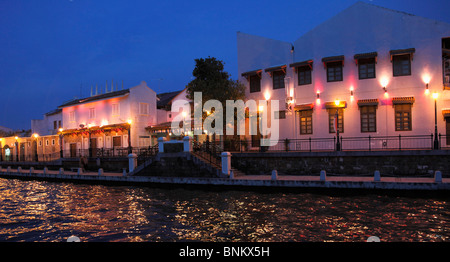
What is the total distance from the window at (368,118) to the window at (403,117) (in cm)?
131

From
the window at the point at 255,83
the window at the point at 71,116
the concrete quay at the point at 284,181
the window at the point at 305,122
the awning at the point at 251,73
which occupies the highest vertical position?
the awning at the point at 251,73

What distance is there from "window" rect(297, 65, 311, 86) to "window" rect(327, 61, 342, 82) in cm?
147

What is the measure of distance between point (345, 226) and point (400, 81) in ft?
48.1

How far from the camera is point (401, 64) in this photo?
835 inches

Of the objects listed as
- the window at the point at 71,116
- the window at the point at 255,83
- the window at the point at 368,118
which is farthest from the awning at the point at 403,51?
the window at the point at 71,116

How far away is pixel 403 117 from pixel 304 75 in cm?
734

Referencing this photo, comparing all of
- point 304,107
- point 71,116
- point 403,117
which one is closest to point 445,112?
point 403,117

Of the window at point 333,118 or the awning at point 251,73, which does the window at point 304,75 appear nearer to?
the window at point 333,118

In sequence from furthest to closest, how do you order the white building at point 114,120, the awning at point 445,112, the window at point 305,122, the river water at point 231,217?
the white building at point 114,120
the window at point 305,122
the awning at point 445,112
the river water at point 231,217

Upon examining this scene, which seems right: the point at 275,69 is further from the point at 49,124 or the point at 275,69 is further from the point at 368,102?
the point at 49,124

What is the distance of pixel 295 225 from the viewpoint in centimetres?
1073

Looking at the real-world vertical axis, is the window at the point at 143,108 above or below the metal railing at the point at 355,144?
above

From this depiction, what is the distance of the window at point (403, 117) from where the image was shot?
2083cm
